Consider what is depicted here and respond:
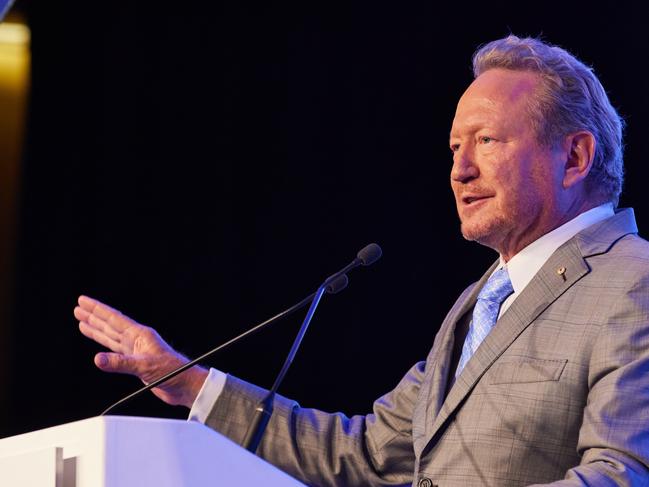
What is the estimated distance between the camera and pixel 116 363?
1991mm

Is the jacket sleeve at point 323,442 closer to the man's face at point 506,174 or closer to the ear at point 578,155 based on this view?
the man's face at point 506,174

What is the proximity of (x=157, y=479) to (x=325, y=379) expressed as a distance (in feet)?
7.20

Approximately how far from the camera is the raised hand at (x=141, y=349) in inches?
83.2

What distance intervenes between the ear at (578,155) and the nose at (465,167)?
0.21 metres

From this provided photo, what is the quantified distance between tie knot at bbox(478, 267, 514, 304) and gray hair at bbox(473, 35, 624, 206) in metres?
0.30

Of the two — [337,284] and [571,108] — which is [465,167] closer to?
[571,108]

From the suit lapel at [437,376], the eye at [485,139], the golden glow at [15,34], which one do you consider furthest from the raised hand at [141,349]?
the golden glow at [15,34]

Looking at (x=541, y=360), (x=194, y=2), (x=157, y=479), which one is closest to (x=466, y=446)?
(x=541, y=360)

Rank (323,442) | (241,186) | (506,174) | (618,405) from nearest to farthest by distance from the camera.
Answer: (618,405) → (506,174) → (323,442) → (241,186)

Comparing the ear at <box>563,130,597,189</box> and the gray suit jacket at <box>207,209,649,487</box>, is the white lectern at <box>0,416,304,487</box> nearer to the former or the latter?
the gray suit jacket at <box>207,209,649,487</box>

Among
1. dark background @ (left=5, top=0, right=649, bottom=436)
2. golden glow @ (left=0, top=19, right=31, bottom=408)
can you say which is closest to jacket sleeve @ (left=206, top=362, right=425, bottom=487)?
dark background @ (left=5, top=0, right=649, bottom=436)

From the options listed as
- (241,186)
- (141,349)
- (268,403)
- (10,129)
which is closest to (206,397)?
(141,349)

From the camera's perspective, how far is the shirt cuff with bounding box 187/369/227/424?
224 centimetres

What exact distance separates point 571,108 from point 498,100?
6.6 inches
